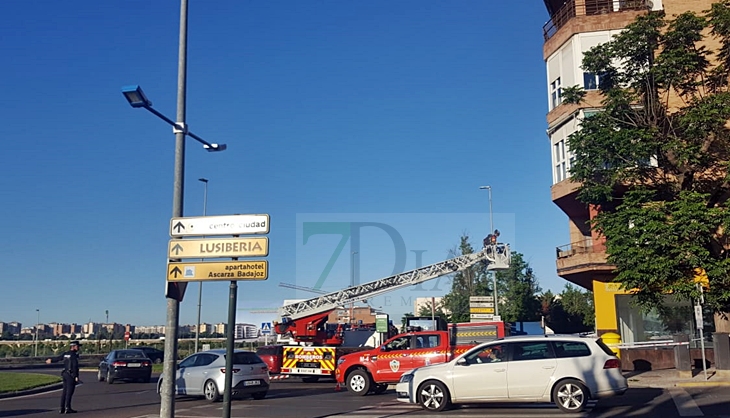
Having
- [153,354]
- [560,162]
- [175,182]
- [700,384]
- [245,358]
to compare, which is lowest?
[153,354]

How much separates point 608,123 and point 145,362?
22053mm

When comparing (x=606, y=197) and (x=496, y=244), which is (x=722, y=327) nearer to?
(x=606, y=197)

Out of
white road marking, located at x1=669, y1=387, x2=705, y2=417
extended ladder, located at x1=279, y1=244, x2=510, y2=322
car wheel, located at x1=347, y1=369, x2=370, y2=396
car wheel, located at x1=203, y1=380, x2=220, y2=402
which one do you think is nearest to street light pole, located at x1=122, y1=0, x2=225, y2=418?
car wheel, located at x1=203, y1=380, x2=220, y2=402

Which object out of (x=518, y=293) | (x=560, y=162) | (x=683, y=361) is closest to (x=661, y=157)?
(x=560, y=162)

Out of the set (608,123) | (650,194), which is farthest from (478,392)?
(608,123)

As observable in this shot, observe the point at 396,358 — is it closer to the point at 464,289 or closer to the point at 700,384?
the point at 700,384

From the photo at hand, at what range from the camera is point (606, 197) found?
2544 cm

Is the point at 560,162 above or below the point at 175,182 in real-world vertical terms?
above

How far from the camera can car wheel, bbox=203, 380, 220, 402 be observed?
18.0m

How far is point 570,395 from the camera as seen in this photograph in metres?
13.6

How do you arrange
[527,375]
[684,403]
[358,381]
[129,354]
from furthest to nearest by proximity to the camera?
[129,354] → [358,381] → [684,403] → [527,375]

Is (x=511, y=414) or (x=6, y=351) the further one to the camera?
(x=6, y=351)

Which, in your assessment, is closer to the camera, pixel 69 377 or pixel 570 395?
pixel 570 395

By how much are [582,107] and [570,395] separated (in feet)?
61.2
